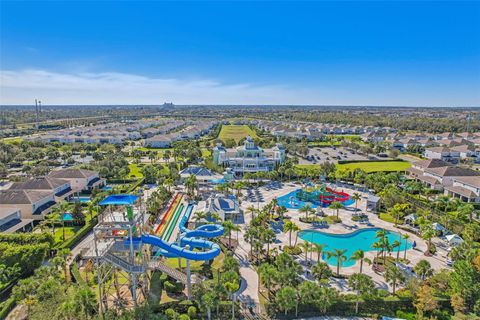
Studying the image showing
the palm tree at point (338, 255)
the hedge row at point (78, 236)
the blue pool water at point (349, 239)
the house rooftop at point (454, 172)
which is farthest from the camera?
the house rooftop at point (454, 172)

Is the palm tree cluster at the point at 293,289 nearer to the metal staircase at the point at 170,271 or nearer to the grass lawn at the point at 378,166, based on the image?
the metal staircase at the point at 170,271

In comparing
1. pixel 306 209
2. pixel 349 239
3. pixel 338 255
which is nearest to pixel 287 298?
pixel 338 255

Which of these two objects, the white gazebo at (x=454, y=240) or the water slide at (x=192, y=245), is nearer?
the water slide at (x=192, y=245)

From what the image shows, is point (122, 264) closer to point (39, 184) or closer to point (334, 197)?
point (39, 184)

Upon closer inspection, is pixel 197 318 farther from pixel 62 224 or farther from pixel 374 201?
pixel 374 201

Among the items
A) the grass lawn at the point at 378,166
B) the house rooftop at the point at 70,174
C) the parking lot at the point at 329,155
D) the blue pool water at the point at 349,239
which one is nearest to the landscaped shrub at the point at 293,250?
the blue pool water at the point at 349,239

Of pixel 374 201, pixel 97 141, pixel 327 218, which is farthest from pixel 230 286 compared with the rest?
pixel 97 141

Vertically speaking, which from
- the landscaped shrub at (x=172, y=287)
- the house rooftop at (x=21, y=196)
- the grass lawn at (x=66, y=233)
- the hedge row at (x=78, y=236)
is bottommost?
the landscaped shrub at (x=172, y=287)
